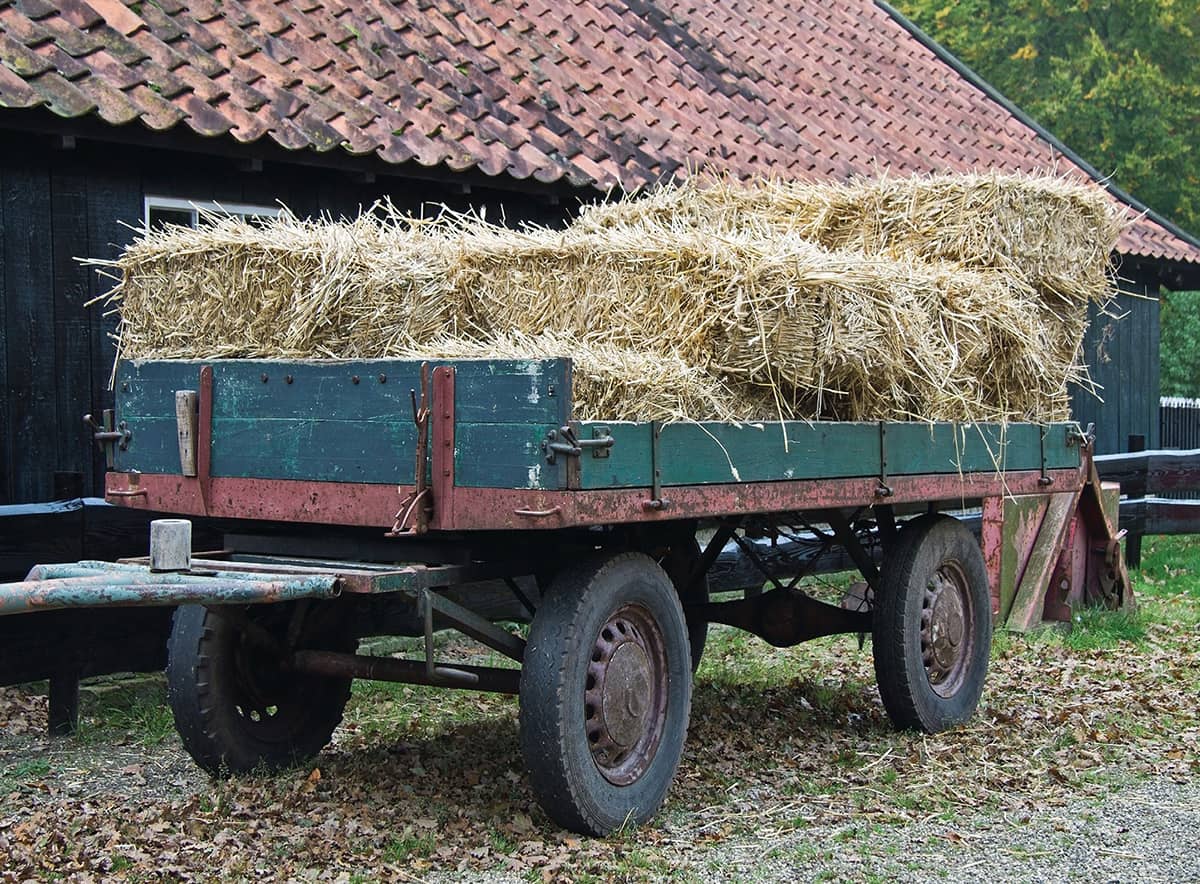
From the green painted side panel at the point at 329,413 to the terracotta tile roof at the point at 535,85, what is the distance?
8.54 ft

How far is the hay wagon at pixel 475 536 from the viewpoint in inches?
172

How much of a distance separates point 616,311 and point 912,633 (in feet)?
7.12

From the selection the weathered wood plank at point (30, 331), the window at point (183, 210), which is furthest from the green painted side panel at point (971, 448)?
the weathered wood plank at point (30, 331)

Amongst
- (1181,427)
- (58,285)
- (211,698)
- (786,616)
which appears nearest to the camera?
(211,698)

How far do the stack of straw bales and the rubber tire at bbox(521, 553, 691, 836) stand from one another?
0.58 m

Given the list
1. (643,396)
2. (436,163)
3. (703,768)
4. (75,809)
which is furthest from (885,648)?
(436,163)

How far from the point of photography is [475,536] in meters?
4.99

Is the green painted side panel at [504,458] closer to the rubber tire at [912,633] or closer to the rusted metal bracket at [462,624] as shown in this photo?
the rusted metal bracket at [462,624]

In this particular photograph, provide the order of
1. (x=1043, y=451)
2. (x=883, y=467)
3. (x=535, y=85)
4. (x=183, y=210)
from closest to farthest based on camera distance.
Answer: (x=883, y=467), (x=1043, y=451), (x=183, y=210), (x=535, y=85)

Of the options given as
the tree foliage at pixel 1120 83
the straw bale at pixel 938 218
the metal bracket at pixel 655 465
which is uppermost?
the tree foliage at pixel 1120 83

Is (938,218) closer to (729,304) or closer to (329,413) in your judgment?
(729,304)

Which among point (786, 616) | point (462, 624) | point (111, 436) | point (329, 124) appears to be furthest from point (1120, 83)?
point (462, 624)

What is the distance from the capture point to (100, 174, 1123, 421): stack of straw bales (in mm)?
5016

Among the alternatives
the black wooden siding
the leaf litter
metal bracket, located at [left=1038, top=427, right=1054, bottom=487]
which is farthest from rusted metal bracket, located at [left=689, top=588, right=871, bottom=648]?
the black wooden siding
